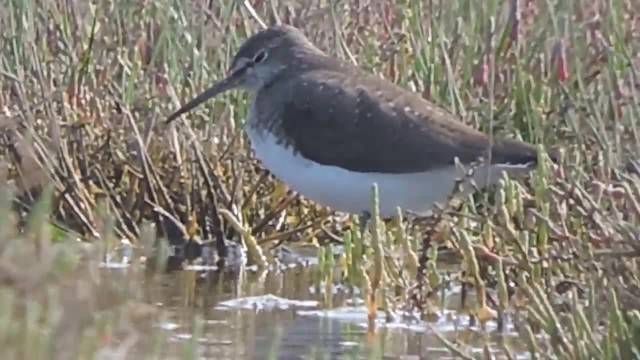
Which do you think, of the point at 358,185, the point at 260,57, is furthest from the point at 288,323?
the point at 260,57

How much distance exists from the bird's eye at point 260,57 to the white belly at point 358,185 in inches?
32.8

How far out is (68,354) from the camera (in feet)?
8.88

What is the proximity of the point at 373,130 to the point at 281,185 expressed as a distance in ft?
2.29

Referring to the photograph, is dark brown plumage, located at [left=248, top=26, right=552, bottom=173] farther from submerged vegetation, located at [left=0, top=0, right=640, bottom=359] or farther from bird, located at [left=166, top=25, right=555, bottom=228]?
submerged vegetation, located at [left=0, top=0, right=640, bottom=359]

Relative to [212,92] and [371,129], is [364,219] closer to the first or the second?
[371,129]

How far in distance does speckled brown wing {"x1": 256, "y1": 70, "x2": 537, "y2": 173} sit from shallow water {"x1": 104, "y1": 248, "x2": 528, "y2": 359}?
0.49m

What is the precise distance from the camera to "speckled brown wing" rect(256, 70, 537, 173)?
21.1 ft

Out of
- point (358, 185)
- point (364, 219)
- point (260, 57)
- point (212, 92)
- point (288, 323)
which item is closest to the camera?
point (288, 323)

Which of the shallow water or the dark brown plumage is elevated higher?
the dark brown plumage

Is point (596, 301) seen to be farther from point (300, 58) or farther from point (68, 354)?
point (300, 58)

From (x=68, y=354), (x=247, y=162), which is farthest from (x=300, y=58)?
(x=68, y=354)

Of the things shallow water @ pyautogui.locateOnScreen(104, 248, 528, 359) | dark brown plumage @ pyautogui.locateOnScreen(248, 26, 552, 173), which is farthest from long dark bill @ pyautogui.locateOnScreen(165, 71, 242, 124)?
shallow water @ pyautogui.locateOnScreen(104, 248, 528, 359)

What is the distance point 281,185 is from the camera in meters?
7.14

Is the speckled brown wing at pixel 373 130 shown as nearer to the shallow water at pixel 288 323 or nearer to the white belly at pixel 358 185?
the white belly at pixel 358 185
